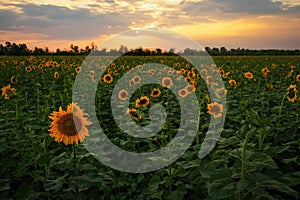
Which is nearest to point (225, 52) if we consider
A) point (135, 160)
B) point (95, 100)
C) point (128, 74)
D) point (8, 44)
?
point (8, 44)

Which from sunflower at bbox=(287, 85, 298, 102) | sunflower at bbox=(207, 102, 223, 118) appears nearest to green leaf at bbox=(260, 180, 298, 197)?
sunflower at bbox=(207, 102, 223, 118)

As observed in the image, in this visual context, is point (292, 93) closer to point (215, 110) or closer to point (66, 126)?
point (215, 110)

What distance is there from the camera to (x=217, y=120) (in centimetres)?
443

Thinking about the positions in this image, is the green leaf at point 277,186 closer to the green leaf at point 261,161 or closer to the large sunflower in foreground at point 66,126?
the green leaf at point 261,161

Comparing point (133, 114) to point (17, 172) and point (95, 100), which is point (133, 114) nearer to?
point (17, 172)

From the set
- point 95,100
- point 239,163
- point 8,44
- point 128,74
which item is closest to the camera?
point 239,163

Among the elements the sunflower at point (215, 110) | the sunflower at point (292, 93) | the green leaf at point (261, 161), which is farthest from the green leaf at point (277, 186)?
the sunflower at point (292, 93)

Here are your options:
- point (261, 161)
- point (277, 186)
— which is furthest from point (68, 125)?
point (277, 186)

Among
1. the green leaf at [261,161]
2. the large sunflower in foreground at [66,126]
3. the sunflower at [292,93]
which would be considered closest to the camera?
the green leaf at [261,161]

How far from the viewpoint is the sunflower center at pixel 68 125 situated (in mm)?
2682

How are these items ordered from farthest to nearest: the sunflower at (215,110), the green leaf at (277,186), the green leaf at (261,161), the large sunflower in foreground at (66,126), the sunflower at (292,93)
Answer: the sunflower at (292,93)
the sunflower at (215,110)
the large sunflower in foreground at (66,126)
the green leaf at (261,161)
the green leaf at (277,186)

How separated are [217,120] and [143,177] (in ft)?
4.78

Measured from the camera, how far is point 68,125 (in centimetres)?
268

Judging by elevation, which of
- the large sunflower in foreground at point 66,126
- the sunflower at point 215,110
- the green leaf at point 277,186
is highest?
the large sunflower in foreground at point 66,126
